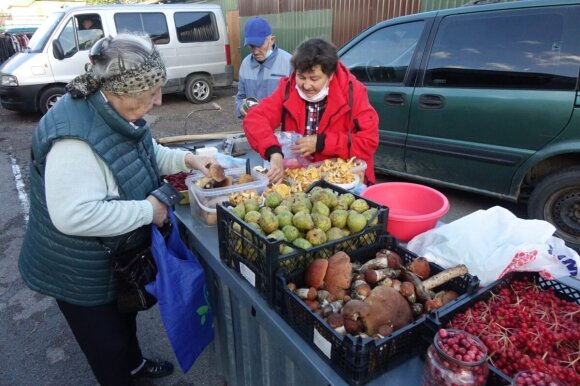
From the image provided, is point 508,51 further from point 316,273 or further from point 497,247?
point 316,273

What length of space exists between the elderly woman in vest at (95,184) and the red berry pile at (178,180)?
300 mm

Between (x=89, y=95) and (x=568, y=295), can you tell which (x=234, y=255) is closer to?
(x=89, y=95)

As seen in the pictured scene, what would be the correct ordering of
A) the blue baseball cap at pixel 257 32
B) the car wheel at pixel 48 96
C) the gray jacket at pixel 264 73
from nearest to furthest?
the blue baseball cap at pixel 257 32 < the gray jacket at pixel 264 73 < the car wheel at pixel 48 96

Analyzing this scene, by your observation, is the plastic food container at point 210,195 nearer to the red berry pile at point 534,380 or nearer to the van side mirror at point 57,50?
the red berry pile at point 534,380

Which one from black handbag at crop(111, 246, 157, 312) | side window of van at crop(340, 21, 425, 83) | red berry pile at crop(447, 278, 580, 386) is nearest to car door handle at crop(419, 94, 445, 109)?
side window of van at crop(340, 21, 425, 83)

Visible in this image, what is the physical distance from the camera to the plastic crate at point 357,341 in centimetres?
103

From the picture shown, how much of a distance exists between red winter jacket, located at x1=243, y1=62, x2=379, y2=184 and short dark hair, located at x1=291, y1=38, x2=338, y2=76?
138 millimetres

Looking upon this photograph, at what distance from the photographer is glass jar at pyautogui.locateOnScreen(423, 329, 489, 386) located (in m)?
0.91

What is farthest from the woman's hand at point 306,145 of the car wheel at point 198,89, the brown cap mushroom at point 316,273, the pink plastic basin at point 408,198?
the car wheel at point 198,89

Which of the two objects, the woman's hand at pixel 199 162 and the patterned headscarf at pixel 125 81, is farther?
the woman's hand at pixel 199 162

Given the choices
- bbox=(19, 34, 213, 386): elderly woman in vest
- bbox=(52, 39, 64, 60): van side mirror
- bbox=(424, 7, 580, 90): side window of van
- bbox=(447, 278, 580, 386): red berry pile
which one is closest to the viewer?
bbox=(447, 278, 580, 386): red berry pile

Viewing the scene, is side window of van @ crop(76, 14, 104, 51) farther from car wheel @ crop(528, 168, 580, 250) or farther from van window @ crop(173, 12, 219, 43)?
car wheel @ crop(528, 168, 580, 250)

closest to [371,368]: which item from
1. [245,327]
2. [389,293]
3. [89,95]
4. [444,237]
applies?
[389,293]

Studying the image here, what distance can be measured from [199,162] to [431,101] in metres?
2.87
